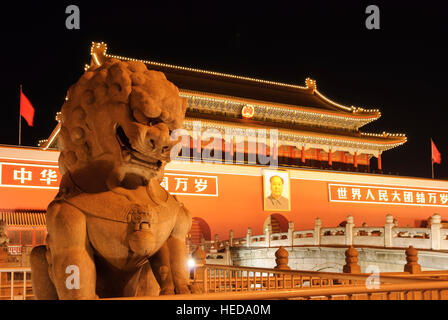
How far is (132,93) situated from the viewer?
7.39 ft

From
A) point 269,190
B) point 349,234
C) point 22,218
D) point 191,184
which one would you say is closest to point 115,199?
point 349,234

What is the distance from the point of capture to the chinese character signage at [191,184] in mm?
14916

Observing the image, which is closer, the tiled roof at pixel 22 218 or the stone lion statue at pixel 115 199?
the stone lion statue at pixel 115 199

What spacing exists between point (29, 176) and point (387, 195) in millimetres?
13729

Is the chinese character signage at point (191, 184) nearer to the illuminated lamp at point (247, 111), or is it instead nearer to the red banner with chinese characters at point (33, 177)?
the red banner with chinese characters at point (33, 177)

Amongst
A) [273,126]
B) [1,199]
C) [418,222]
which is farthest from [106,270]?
[418,222]

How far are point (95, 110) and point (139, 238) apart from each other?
709 millimetres

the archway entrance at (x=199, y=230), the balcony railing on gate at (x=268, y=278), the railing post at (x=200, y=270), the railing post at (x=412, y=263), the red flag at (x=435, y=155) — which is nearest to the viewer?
the balcony railing on gate at (x=268, y=278)

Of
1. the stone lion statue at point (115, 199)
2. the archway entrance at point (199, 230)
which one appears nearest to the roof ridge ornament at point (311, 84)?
the archway entrance at point (199, 230)

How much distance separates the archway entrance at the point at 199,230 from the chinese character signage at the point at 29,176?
4.97m

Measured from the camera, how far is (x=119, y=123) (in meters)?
2.28

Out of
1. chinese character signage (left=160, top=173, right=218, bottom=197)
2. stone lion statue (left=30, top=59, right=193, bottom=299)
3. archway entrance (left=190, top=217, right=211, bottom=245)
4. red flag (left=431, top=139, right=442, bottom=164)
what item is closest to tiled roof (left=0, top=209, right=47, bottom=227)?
chinese character signage (left=160, top=173, right=218, bottom=197)

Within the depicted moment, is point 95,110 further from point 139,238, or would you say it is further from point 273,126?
point 273,126

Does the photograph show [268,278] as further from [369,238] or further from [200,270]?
[369,238]
